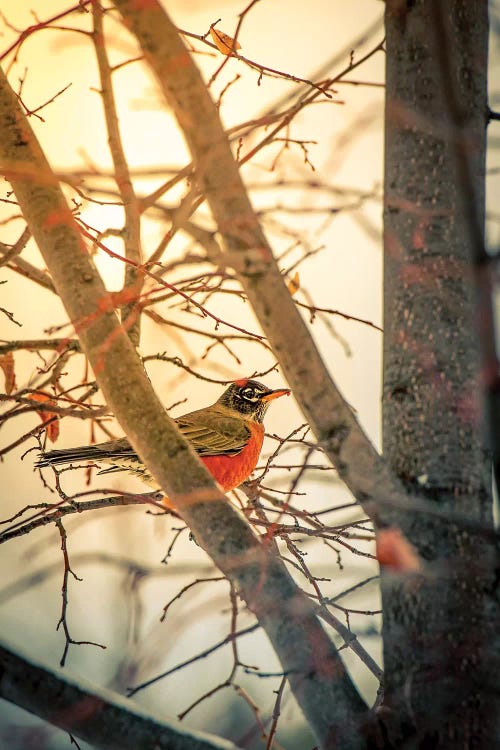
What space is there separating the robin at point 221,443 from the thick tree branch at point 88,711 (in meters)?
2.34

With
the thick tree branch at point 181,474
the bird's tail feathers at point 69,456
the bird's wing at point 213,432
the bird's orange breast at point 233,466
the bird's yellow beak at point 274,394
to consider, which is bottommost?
the thick tree branch at point 181,474

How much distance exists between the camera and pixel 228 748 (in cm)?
169

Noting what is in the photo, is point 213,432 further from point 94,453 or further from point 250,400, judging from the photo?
point 94,453

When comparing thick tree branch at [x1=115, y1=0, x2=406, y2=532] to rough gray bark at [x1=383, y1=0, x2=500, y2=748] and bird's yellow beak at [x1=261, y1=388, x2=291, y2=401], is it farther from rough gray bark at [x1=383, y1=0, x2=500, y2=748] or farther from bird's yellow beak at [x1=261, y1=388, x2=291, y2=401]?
bird's yellow beak at [x1=261, y1=388, x2=291, y2=401]

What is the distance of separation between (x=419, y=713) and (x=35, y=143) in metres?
2.05

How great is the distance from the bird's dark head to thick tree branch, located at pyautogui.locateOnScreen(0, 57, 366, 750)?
466 cm

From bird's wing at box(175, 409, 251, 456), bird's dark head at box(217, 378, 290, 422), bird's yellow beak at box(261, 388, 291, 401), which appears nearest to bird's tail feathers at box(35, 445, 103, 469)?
bird's wing at box(175, 409, 251, 456)

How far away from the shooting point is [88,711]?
1646mm

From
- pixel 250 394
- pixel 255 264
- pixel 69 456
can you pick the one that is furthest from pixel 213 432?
pixel 255 264

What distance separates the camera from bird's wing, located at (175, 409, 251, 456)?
5.77 meters

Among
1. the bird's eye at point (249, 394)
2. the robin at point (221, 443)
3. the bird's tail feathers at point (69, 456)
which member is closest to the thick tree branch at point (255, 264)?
the robin at point (221, 443)

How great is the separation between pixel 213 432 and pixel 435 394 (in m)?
4.28

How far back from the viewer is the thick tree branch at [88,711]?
159 centimetres

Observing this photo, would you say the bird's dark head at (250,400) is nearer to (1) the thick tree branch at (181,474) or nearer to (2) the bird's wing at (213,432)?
(2) the bird's wing at (213,432)
